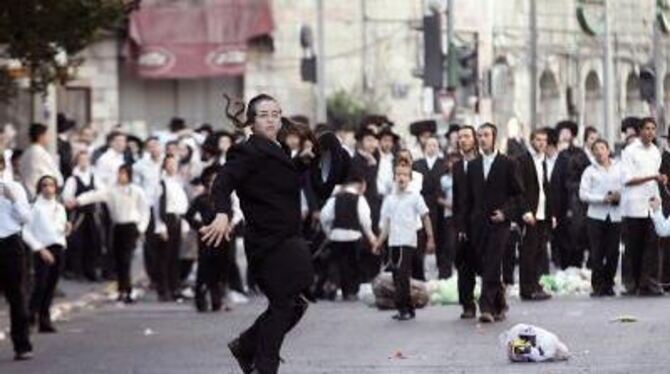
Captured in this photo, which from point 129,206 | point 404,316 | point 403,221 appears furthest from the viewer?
point 129,206

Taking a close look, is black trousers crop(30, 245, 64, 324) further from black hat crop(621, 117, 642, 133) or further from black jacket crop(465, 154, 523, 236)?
black hat crop(621, 117, 642, 133)

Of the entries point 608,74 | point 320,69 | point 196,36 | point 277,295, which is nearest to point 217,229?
point 277,295

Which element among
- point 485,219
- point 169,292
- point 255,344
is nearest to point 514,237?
point 485,219

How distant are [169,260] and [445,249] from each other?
3655 millimetres

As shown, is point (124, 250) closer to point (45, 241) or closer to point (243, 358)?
point (45, 241)

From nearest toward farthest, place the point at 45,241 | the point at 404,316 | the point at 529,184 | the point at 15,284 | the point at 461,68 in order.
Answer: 1. the point at 15,284
2. the point at 45,241
3. the point at 404,316
4. the point at 529,184
5. the point at 461,68

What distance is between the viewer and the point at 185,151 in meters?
30.6

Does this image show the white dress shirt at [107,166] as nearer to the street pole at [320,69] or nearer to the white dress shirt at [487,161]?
the white dress shirt at [487,161]

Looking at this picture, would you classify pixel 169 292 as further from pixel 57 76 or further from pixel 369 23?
pixel 369 23

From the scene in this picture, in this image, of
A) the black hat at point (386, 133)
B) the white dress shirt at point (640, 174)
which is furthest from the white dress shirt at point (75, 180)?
the white dress shirt at point (640, 174)

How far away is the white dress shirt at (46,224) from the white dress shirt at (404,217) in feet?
11.4

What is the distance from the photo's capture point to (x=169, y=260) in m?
27.4

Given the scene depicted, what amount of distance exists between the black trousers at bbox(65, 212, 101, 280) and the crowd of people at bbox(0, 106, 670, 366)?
20 mm

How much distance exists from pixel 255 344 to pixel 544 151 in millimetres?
12371
